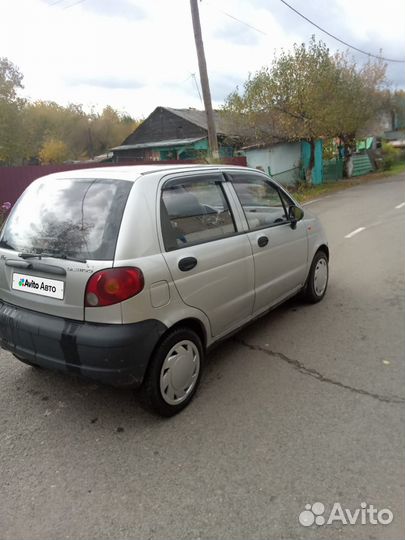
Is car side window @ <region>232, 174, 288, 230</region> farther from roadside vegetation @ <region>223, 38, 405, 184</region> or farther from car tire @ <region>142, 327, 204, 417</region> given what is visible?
roadside vegetation @ <region>223, 38, 405, 184</region>

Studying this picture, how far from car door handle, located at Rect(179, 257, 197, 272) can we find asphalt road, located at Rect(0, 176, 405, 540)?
3.35ft

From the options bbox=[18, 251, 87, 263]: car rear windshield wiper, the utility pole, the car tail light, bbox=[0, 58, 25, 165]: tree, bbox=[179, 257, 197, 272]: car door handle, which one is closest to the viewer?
the car tail light

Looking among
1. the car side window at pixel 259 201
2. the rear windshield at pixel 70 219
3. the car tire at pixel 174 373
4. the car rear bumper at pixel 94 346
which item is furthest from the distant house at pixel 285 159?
the car rear bumper at pixel 94 346

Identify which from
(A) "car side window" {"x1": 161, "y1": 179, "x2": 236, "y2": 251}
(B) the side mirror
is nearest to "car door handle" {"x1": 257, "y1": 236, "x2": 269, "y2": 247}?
(A) "car side window" {"x1": 161, "y1": 179, "x2": 236, "y2": 251}

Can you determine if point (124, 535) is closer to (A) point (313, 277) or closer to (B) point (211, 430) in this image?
(B) point (211, 430)

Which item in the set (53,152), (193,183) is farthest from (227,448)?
(53,152)

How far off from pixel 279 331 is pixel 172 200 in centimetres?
200

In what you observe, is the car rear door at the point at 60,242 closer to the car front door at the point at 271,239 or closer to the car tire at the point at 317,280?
the car front door at the point at 271,239

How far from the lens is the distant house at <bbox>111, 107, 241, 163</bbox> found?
22797 millimetres

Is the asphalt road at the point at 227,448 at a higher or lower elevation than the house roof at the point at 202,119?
lower

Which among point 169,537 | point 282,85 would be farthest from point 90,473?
point 282,85

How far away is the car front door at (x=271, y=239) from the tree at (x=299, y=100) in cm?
1566

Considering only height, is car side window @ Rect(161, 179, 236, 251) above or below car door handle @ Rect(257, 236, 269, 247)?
above

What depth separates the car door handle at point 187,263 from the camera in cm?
283
